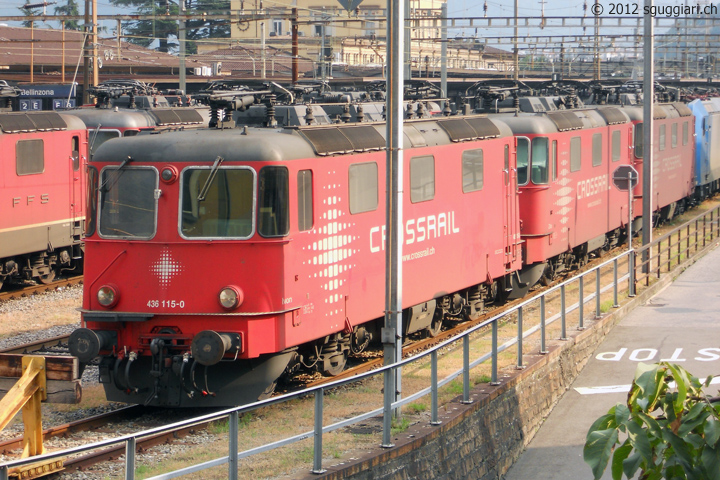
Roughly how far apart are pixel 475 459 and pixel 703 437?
6041 millimetres

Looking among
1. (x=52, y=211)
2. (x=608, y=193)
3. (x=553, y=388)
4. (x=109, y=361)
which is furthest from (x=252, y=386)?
(x=608, y=193)

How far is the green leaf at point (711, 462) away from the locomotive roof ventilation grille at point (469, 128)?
404 inches

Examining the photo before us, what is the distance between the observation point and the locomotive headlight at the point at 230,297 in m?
10.9

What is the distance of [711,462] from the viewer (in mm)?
5188

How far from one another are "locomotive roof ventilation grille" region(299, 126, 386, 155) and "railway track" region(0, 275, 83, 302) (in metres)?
9.54

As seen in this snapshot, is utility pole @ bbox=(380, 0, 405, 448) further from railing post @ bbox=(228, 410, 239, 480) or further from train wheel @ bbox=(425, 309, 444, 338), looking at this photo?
train wheel @ bbox=(425, 309, 444, 338)

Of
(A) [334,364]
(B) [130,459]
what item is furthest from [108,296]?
(B) [130,459]

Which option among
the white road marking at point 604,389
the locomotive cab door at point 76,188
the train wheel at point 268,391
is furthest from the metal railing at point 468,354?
the locomotive cab door at point 76,188

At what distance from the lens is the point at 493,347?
1216 centimetres

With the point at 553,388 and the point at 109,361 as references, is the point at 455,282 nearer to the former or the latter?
the point at 553,388

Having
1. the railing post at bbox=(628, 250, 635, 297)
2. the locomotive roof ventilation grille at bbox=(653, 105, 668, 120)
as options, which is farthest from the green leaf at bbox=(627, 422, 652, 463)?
the locomotive roof ventilation grille at bbox=(653, 105, 668, 120)

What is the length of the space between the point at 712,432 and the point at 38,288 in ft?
57.3

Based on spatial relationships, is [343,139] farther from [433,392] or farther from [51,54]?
[51,54]

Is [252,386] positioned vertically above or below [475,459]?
above
